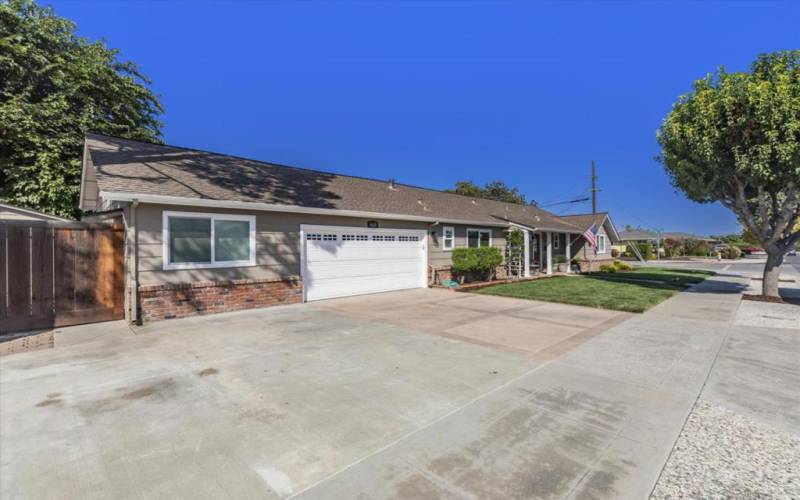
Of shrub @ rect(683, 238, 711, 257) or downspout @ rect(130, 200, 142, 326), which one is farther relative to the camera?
shrub @ rect(683, 238, 711, 257)

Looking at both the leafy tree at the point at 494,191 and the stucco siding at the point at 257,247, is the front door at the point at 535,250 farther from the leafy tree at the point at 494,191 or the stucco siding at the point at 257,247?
the leafy tree at the point at 494,191

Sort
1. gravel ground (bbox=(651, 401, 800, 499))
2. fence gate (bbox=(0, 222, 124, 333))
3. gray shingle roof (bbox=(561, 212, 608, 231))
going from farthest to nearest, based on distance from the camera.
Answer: gray shingle roof (bbox=(561, 212, 608, 231)) < fence gate (bbox=(0, 222, 124, 333)) < gravel ground (bbox=(651, 401, 800, 499))

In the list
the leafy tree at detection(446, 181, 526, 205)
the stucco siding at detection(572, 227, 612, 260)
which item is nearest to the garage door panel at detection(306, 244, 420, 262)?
the stucco siding at detection(572, 227, 612, 260)

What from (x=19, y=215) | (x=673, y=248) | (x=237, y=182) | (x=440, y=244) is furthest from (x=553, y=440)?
(x=673, y=248)

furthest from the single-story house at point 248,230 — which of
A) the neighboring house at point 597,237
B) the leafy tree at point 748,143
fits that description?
the neighboring house at point 597,237

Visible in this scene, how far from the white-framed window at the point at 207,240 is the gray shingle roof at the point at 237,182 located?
547mm

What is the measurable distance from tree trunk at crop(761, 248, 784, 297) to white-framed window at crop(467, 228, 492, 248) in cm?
922

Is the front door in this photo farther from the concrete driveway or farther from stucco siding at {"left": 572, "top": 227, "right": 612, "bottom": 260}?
the concrete driveway

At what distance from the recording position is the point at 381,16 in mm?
16797

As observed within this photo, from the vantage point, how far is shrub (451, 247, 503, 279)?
46.9 ft

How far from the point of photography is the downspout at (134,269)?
7.23m

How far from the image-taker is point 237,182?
32.8 ft

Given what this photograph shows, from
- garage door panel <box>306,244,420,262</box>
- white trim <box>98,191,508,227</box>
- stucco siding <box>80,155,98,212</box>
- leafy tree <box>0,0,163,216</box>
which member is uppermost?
leafy tree <box>0,0,163,216</box>

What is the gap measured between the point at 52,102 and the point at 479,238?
17202mm
